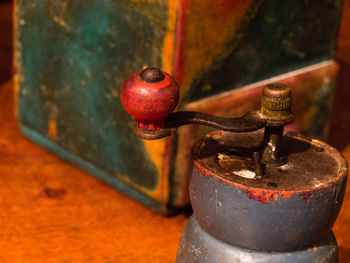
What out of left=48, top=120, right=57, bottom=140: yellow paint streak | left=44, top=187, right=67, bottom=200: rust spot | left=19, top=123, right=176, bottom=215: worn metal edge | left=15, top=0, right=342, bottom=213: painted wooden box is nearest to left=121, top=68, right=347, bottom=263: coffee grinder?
left=15, top=0, right=342, bottom=213: painted wooden box

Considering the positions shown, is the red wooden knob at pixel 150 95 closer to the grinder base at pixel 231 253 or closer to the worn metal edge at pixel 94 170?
the grinder base at pixel 231 253

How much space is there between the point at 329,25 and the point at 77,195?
3.88ft

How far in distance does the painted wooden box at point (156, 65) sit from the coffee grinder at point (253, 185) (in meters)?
0.56

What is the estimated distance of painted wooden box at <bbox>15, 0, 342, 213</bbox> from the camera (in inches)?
81.8

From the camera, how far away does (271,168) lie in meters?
1.53

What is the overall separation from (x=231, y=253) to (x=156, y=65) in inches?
31.9

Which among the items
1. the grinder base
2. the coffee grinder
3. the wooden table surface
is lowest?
the wooden table surface

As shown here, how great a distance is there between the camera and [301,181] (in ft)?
4.79

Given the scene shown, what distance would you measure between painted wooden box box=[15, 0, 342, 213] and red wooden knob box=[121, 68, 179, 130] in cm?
63

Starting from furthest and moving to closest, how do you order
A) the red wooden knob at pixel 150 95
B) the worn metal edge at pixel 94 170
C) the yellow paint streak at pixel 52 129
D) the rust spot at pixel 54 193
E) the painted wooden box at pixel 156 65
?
the yellow paint streak at pixel 52 129, the rust spot at pixel 54 193, the worn metal edge at pixel 94 170, the painted wooden box at pixel 156 65, the red wooden knob at pixel 150 95

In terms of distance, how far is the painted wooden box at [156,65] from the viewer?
208 cm

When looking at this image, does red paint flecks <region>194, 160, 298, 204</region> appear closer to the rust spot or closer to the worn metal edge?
the worn metal edge

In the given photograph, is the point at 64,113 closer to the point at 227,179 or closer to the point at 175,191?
the point at 175,191

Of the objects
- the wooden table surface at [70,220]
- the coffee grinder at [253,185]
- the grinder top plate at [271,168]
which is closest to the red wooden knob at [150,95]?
the coffee grinder at [253,185]
